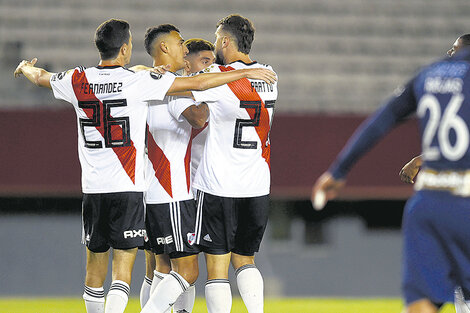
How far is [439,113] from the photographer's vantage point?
337 cm

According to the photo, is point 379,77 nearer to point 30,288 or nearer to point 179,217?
point 30,288

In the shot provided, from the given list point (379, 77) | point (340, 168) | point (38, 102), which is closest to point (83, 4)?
point (38, 102)

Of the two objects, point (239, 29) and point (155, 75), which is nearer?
point (155, 75)

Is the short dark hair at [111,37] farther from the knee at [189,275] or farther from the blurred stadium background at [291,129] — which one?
the blurred stadium background at [291,129]

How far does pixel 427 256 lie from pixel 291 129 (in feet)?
25.4

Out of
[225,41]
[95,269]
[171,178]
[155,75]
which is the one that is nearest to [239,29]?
[225,41]

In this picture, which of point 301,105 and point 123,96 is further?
point 301,105

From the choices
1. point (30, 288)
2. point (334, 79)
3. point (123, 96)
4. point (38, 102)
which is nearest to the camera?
point (123, 96)

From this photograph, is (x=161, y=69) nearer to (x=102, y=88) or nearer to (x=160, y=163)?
(x=102, y=88)

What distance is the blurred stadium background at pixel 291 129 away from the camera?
10906 millimetres

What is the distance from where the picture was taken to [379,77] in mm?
13336

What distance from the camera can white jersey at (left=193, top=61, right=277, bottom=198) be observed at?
5.29m

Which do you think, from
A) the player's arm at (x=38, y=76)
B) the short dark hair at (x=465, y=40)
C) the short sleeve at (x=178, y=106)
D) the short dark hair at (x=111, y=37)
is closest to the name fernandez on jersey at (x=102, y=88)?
the short dark hair at (x=111, y=37)

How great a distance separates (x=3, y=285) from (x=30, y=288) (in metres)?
0.43
